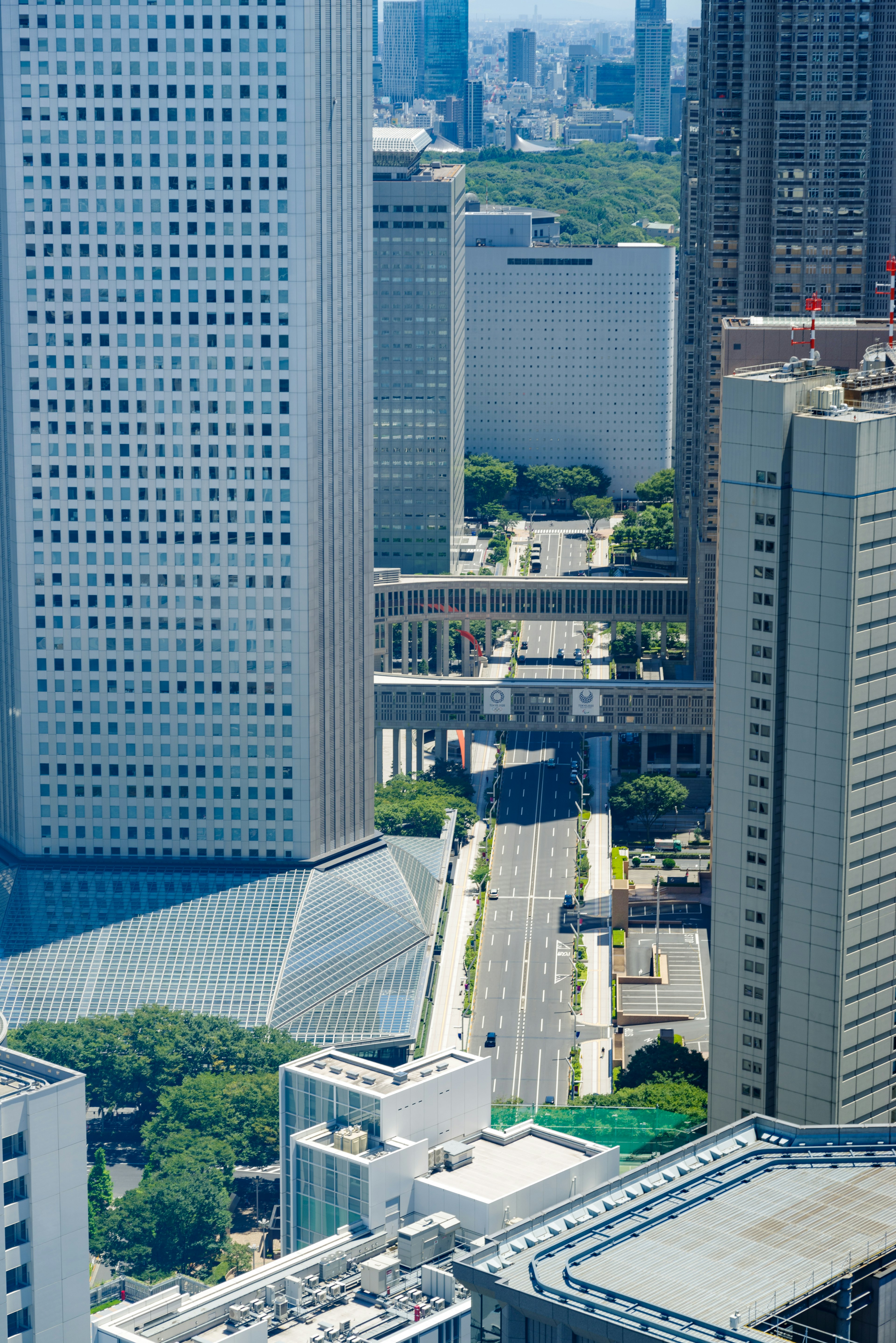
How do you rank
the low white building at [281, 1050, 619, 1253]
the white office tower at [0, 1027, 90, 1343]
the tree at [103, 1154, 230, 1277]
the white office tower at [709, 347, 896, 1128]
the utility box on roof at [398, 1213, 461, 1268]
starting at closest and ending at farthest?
the white office tower at [0, 1027, 90, 1343]
the utility box on roof at [398, 1213, 461, 1268]
the low white building at [281, 1050, 619, 1253]
the white office tower at [709, 347, 896, 1128]
the tree at [103, 1154, 230, 1277]

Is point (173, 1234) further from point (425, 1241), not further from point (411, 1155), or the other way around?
point (425, 1241)

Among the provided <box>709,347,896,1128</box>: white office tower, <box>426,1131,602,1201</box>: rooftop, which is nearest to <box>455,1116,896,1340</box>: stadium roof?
<box>426,1131,602,1201</box>: rooftop

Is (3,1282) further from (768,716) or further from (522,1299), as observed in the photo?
(768,716)

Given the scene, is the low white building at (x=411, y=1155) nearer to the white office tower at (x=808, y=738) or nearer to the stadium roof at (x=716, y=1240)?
the white office tower at (x=808, y=738)

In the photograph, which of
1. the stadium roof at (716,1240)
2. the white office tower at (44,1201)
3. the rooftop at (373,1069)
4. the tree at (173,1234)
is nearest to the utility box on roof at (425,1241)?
the rooftop at (373,1069)

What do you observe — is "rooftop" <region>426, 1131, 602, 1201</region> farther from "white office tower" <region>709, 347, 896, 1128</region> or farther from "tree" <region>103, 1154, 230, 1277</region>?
"tree" <region>103, 1154, 230, 1277</region>

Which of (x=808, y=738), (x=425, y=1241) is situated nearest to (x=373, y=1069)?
(x=425, y=1241)

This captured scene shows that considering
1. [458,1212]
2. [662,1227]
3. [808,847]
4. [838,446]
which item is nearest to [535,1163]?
[458,1212]
